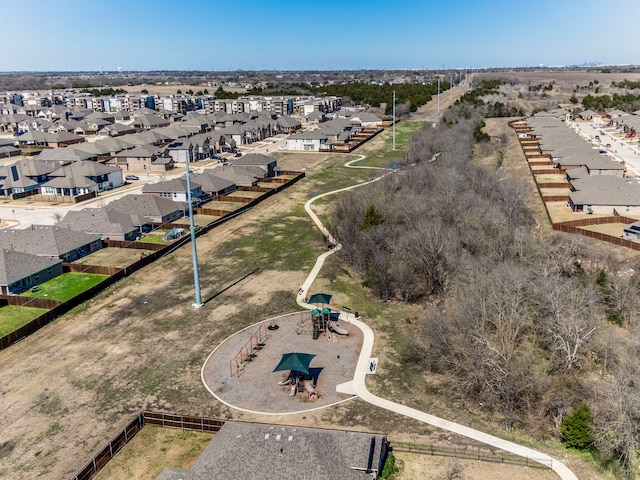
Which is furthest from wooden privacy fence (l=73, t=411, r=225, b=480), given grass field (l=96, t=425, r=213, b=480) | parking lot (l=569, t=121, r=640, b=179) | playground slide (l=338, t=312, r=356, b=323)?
parking lot (l=569, t=121, r=640, b=179)

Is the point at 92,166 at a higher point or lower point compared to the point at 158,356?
higher

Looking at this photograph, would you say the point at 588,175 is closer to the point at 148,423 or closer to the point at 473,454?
the point at 473,454

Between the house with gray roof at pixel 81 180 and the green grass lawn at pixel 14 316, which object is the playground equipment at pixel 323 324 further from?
the house with gray roof at pixel 81 180

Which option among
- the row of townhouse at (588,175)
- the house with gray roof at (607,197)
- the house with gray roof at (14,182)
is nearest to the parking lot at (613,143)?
the row of townhouse at (588,175)

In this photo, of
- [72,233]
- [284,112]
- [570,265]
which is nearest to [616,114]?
[284,112]

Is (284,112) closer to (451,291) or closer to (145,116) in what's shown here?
(145,116)

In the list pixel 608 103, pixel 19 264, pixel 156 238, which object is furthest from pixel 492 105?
pixel 19 264

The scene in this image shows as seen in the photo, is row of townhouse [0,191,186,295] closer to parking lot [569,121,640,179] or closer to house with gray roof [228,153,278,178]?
house with gray roof [228,153,278,178]
